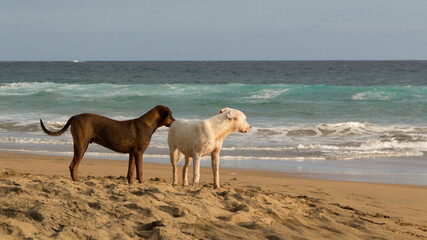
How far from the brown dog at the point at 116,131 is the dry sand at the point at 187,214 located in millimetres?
515

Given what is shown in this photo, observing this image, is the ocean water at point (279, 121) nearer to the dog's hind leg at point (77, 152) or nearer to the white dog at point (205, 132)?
the white dog at point (205, 132)

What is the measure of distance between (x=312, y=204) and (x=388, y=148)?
7974 millimetres

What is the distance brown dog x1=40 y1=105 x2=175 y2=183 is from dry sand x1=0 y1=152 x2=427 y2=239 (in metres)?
0.51

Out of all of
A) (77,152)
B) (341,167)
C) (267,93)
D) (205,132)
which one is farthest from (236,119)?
(267,93)

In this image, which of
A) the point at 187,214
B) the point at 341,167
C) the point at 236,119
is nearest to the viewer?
the point at 187,214

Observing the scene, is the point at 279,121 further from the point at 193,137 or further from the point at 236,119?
the point at 193,137

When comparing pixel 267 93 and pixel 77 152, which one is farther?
pixel 267 93

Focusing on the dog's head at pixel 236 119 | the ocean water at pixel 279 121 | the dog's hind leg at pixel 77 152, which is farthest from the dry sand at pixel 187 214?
the ocean water at pixel 279 121

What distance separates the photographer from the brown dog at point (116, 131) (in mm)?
7012

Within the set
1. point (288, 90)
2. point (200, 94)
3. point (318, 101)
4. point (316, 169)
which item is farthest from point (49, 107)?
point (316, 169)

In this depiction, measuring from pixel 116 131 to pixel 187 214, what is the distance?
6.31 feet

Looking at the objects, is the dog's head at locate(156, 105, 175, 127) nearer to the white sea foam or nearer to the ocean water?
the ocean water

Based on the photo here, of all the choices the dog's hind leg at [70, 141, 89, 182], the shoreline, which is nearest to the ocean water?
the shoreline

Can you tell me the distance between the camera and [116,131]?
278 inches
